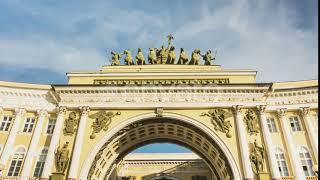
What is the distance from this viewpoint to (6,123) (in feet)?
102

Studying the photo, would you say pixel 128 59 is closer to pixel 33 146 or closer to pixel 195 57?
pixel 195 57

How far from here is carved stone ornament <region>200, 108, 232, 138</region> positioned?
29.3 m

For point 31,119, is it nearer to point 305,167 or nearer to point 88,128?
point 88,128

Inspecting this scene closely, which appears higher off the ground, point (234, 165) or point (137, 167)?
point (137, 167)

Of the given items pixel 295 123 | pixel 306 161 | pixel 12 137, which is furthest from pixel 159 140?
pixel 12 137

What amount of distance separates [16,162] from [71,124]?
253 inches

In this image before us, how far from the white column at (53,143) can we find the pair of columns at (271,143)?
17949 mm

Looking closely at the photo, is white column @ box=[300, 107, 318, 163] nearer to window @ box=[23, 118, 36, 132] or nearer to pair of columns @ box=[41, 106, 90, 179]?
pair of columns @ box=[41, 106, 90, 179]

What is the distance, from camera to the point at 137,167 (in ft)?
162

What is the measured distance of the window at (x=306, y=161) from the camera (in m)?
28.2

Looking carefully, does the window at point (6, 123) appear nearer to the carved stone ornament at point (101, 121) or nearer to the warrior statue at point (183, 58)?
the carved stone ornament at point (101, 121)

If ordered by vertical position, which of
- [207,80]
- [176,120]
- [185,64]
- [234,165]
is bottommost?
[234,165]

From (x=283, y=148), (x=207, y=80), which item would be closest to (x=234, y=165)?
(x=283, y=148)

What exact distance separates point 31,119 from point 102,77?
8.84 meters
